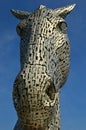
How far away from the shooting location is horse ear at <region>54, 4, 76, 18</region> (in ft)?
14.3

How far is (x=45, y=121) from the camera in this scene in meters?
3.16

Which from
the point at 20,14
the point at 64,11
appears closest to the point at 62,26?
the point at 64,11

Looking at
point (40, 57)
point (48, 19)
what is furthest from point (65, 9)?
point (40, 57)

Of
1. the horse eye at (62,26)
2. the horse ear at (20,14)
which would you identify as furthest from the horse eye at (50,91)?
the horse ear at (20,14)

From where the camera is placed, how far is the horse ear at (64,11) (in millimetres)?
4351

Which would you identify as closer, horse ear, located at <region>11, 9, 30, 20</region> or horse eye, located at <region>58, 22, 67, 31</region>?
horse eye, located at <region>58, 22, 67, 31</region>

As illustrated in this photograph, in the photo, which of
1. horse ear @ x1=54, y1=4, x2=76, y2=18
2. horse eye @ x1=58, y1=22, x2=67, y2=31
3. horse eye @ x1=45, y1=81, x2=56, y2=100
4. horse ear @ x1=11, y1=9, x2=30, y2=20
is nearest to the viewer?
horse eye @ x1=45, y1=81, x2=56, y2=100

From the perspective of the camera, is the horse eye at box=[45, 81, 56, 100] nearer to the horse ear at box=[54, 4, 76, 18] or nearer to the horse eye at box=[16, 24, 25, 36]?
the horse eye at box=[16, 24, 25, 36]

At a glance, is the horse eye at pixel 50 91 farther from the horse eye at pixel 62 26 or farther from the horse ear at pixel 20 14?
the horse ear at pixel 20 14

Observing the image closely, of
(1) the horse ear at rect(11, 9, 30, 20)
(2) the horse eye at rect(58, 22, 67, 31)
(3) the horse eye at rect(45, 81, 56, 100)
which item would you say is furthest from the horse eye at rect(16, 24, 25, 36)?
(3) the horse eye at rect(45, 81, 56, 100)

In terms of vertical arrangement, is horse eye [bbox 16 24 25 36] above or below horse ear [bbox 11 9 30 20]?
below

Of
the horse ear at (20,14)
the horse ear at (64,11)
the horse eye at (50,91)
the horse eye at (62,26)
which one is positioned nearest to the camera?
the horse eye at (50,91)

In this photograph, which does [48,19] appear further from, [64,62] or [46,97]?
[46,97]

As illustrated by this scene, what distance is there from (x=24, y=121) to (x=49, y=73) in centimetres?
53
